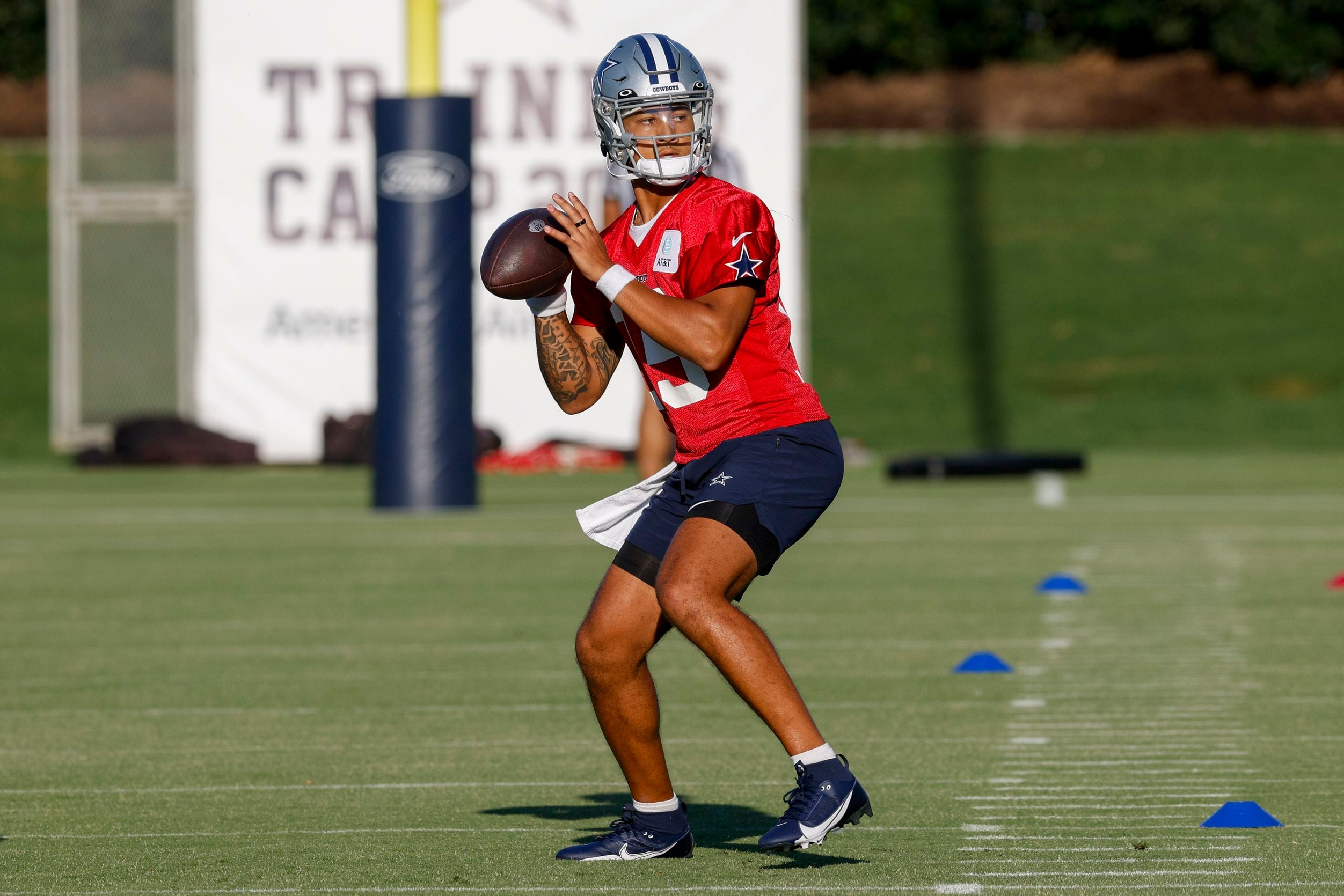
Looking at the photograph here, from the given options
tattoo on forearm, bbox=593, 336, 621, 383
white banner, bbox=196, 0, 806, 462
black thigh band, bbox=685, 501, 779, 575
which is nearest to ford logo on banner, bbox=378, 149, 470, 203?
white banner, bbox=196, 0, 806, 462

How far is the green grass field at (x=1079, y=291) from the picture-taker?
79.6ft

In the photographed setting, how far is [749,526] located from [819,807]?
59 centimetres

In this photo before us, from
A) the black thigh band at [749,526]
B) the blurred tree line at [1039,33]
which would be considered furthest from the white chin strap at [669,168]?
the blurred tree line at [1039,33]

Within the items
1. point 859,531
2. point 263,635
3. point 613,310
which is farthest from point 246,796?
point 859,531

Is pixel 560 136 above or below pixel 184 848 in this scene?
above

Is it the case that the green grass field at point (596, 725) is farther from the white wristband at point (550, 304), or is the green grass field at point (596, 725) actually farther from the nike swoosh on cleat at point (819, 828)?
the white wristband at point (550, 304)

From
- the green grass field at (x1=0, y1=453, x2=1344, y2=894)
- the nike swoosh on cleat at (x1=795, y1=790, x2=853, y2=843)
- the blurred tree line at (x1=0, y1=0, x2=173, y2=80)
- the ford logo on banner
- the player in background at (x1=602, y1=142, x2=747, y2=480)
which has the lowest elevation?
the green grass field at (x1=0, y1=453, x2=1344, y2=894)

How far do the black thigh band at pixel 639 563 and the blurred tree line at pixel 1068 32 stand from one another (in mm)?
28950

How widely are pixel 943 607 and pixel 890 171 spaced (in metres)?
22.3

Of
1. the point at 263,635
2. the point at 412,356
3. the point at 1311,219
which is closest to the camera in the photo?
the point at 263,635

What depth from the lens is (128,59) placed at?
21.2 meters

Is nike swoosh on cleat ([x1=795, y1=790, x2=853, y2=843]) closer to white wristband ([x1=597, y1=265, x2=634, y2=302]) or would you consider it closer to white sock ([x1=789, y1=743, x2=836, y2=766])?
white sock ([x1=789, y1=743, x2=836, y2=766])

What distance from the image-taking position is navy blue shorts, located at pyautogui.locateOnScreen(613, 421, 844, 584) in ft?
15.6

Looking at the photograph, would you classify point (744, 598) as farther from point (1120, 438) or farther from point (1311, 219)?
point (1311, 219)
